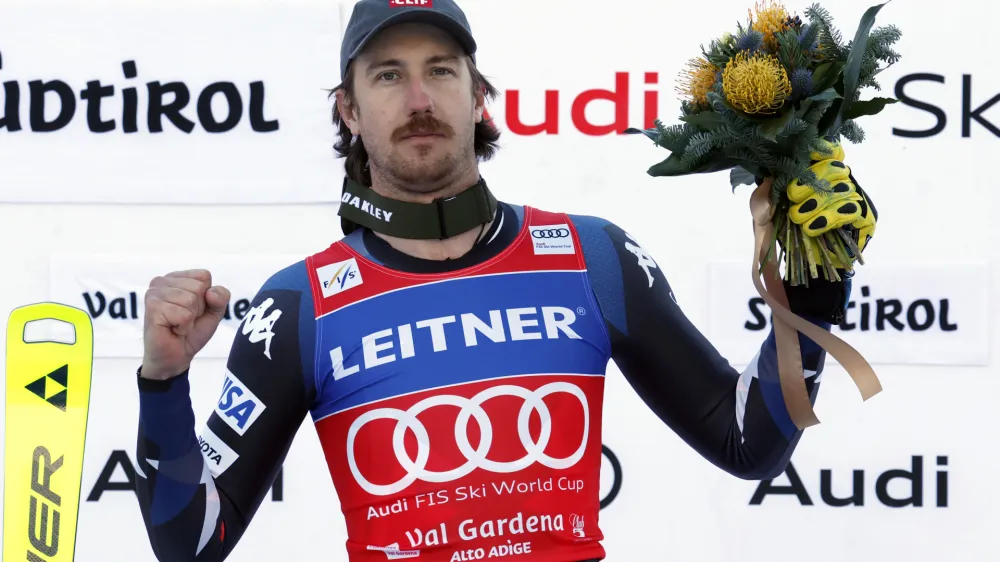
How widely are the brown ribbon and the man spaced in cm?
3

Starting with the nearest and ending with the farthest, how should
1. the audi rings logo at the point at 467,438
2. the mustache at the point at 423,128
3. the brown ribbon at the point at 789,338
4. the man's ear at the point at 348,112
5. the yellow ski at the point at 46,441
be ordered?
the brown ribbon at the point at 789,338 < the audi rings logo at the point at 467,438 < the mustache at the point at 423,128 < the man's ear at the point at 348,112 < the yellow ski at the point at 46,441

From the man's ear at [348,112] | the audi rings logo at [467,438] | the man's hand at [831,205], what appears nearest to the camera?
the man's hand at [831,205]

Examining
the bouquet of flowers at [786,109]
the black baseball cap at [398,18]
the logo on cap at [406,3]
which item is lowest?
the bouquet of flowers at [786,109]

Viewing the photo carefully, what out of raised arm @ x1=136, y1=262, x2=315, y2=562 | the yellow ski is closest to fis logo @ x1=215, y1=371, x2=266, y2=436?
raised arm @ x1=136, y1=262, x2=315, y2=562

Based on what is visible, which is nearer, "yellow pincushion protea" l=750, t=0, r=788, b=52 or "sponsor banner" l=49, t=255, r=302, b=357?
"yellow pincushion protea" l=750, t=0, r=788, b=52

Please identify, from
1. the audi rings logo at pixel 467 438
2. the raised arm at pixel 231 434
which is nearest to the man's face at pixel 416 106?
the raised arm at pixel 231 434

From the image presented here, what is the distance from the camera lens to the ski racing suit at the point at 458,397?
1854mm

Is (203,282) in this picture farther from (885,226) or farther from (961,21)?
(961,21)

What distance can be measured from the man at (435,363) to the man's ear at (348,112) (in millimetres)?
58

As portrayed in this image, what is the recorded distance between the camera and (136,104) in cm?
346

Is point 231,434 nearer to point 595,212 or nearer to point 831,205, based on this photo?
point 831,205

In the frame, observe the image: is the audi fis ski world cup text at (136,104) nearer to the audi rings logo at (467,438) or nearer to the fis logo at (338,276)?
the fis logo at (338,276)

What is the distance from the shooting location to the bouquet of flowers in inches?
66.9

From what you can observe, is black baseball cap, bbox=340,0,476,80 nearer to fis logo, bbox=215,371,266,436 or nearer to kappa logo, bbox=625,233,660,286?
kappa logo, bbox=625,233,660,286
